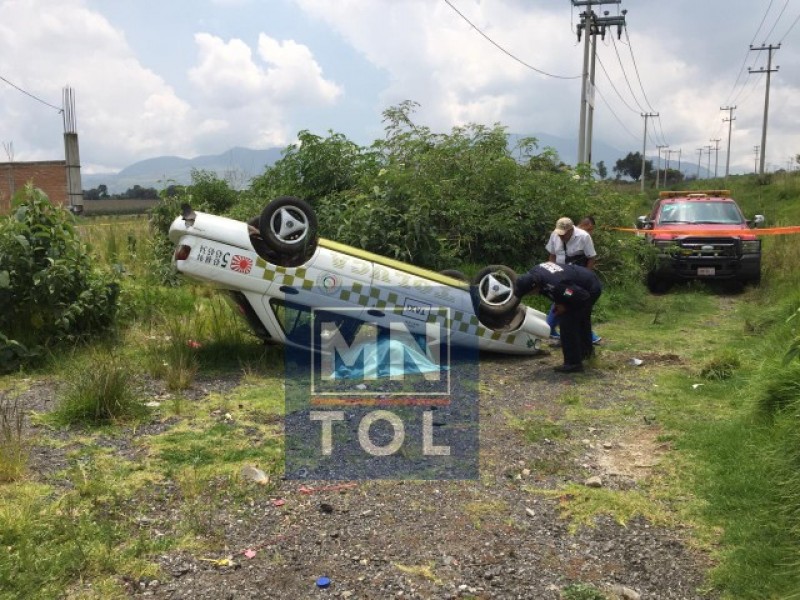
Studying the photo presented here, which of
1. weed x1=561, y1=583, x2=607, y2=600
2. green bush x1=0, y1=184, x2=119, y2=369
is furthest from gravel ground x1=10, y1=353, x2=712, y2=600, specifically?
green bush x1=0, y1=184, x2=119, y2=369

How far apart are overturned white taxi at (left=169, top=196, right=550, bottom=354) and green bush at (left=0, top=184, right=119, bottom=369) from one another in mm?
1571

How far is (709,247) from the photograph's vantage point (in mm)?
12805

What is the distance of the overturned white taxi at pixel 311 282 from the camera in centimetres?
692

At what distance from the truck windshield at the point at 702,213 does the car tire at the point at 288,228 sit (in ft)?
30.8

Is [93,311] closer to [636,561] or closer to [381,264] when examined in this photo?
[381,264]

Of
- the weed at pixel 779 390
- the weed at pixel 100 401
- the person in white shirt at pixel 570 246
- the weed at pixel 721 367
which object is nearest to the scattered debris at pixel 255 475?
the weed at pixel 100 401

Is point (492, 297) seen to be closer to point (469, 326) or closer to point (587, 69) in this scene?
point (469, 326)

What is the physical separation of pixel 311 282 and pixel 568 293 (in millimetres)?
2624

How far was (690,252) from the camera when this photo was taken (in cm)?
1286

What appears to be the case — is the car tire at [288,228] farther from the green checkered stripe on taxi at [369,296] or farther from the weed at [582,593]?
the weed at [582,593]

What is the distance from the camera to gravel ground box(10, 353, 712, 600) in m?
3.27

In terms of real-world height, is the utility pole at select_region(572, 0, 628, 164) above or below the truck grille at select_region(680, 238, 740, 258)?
above

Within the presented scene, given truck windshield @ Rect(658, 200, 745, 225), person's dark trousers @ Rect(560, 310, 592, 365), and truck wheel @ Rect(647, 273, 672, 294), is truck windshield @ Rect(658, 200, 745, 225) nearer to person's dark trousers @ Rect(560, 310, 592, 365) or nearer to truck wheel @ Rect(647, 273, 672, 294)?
Answer: truck wheel @ Rect(647, 273, 672, 294)

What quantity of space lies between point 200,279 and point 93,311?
6.35ft
